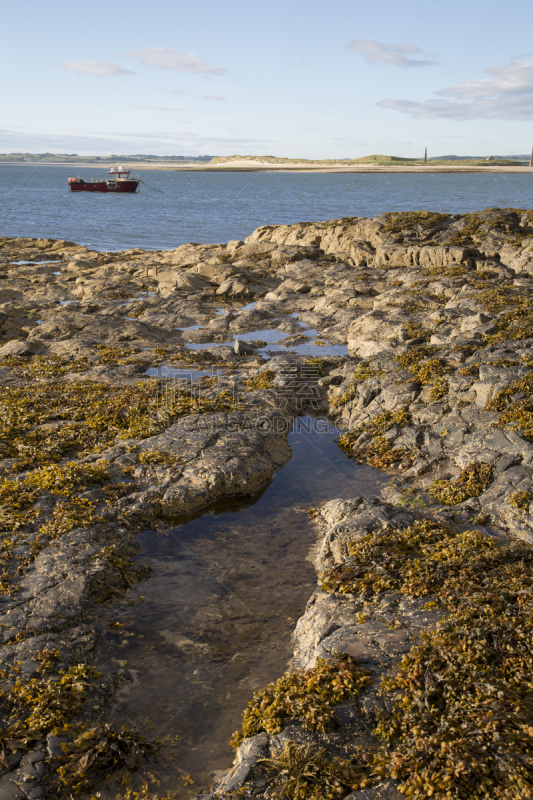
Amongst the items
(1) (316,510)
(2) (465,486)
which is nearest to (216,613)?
(1) (316,510)

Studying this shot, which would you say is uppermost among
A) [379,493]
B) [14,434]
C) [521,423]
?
[521,423]

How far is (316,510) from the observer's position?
12.3 meters

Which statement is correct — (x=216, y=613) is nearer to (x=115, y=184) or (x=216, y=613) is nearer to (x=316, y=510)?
(x=316, y=510)

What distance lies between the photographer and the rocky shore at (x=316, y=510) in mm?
6309

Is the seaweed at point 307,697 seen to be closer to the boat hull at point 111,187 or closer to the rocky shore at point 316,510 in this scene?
the rocky shore at point 316,510

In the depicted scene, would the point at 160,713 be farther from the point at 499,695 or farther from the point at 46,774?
the point at 499,695

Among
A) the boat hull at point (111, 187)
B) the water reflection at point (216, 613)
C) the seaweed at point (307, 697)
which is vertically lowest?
the water reflection at point (216, 613)

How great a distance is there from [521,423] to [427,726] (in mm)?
8452

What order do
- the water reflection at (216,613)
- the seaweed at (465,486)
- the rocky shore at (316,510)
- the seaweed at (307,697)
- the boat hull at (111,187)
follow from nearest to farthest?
1. the rocky shore at (316,510)
2. the seaweed at (307,697)
3. the water reflection at (216,613)
4. the seaweed at (465,486)
5. the boat hull at (111,187)

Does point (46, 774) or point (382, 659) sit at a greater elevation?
point (382, 659)

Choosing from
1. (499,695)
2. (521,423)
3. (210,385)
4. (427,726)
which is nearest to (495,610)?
(499,695)

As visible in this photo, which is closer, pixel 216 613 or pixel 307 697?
pixel 307 697

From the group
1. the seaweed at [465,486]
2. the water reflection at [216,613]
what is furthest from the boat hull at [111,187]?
the seaweed at [465,486]

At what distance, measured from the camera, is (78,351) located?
21203 mm
